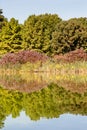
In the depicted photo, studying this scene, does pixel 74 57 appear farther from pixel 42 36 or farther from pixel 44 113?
pixel 44 113

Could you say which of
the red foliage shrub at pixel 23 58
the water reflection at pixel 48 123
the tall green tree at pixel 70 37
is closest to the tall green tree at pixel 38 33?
the tall green tree at pixel 70 37

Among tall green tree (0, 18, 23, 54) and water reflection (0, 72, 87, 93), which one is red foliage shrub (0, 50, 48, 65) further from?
tall green tree (0, 18, 23, 54)

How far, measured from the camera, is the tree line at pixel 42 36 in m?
47.5

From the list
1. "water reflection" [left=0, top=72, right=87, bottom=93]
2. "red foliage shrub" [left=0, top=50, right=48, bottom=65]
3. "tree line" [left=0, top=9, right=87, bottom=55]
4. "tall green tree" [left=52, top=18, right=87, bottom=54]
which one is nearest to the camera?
"water reflection" [left=0, top=72, right=87, bottom=93]

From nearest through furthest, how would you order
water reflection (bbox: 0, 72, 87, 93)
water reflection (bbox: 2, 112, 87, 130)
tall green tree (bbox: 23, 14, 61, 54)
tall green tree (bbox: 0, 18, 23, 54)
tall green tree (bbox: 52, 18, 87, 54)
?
water reflection (bbox: 2, 112, 87, 130)
water reflection (bbox: 0, 72, 87, 93)
tall green tree (bbox: 52, 18, 87, 54)
tall green tree (bbox: 0, 18, 23, 54)
tall green tree (bbox: 23, 14, 61, 54)

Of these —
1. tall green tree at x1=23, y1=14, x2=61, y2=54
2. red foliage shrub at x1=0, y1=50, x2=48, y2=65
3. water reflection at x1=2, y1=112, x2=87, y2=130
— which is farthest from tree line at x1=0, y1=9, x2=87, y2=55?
water reflection at x1=2, y1=112, x2=87, y2=130

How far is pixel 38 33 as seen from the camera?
1944 inches

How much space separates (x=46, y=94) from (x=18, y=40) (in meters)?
31.2

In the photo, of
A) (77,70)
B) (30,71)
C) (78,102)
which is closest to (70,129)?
(78,102)

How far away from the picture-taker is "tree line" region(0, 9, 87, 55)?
156ft

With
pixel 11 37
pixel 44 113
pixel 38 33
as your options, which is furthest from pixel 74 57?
pixel 44 113

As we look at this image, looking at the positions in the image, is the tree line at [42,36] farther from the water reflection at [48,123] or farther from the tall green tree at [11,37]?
the water reflection at [48,123]

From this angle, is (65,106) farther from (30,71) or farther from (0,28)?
(0,28)

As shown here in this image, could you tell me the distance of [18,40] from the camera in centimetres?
4897
